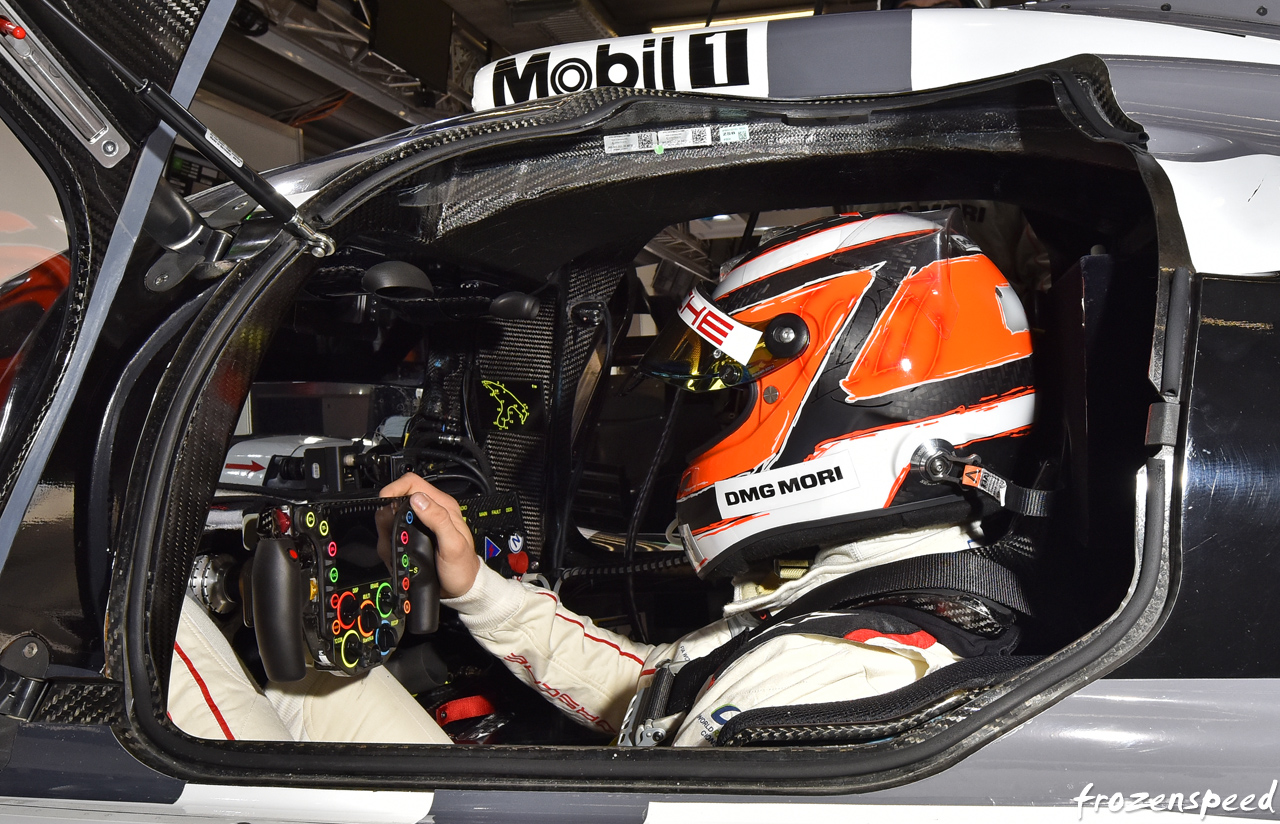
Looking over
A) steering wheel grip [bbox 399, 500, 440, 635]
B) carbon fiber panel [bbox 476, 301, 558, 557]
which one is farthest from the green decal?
steering wheel grip [bbox 399, 500, 440, 635]

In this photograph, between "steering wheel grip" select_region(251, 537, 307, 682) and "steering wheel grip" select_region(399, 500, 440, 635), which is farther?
"steering wheel grip" select_region(399, 500, 440, 635)

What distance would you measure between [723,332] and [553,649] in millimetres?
683

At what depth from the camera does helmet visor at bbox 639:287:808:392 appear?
47.1 inches

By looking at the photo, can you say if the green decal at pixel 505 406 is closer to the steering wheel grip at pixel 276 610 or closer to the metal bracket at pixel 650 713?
the metal bracket at pixel 650 713

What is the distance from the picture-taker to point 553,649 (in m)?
1.49

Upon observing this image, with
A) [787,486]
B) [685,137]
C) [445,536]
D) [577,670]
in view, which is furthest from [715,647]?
[685,137]

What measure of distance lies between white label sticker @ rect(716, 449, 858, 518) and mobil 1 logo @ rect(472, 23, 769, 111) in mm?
573

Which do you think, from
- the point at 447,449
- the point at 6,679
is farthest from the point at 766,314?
the point at 6,679

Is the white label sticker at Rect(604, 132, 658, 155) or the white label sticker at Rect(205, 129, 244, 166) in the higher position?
the white label sticker at Rect(604, 132, 658, 155)

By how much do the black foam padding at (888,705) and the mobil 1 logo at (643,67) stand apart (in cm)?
86

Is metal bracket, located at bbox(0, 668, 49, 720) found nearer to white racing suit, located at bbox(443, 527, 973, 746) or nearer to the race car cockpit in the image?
the race car cockpit

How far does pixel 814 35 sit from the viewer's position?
4.02ft

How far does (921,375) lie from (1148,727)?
0.56 m

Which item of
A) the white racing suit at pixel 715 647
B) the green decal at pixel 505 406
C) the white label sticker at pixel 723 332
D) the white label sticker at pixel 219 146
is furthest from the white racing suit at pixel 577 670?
the white label sticker at pixel 219 146
